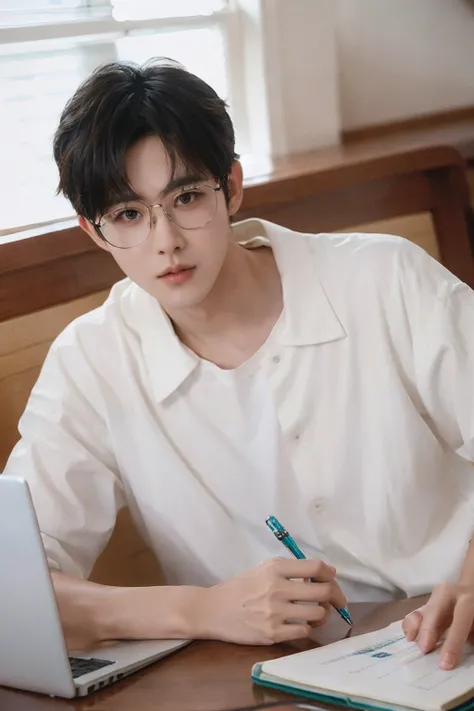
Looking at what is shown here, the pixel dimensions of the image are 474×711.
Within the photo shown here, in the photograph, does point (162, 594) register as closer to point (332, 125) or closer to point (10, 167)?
point (10, 167)

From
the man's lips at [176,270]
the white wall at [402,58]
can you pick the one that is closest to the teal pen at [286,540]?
the man's lips at [176,270]

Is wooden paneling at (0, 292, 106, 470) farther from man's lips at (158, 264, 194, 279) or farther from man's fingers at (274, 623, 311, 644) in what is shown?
man's fingers at (274, 623, 311, 644)

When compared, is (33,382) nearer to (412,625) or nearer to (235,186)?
(235,186)

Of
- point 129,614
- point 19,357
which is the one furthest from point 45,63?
point 129,614

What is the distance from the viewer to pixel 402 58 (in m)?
2.94

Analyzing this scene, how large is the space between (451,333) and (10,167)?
3.71ft

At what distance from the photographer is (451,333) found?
4.58ft

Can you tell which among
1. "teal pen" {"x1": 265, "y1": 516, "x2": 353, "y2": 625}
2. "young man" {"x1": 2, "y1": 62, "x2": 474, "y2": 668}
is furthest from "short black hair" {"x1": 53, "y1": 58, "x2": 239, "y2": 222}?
"teal pen" {"x1": 265, "y1": 516, "x2": 353, "y2": 625}

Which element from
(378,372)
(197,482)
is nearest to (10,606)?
(197,482)

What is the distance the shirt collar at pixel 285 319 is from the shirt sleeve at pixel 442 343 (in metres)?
0.12

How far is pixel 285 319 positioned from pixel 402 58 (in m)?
1.68

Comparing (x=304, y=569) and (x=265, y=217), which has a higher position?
(x=265, y=217)

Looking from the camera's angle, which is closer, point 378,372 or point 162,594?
point 162,594

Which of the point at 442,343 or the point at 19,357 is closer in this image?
the point at 442,343
